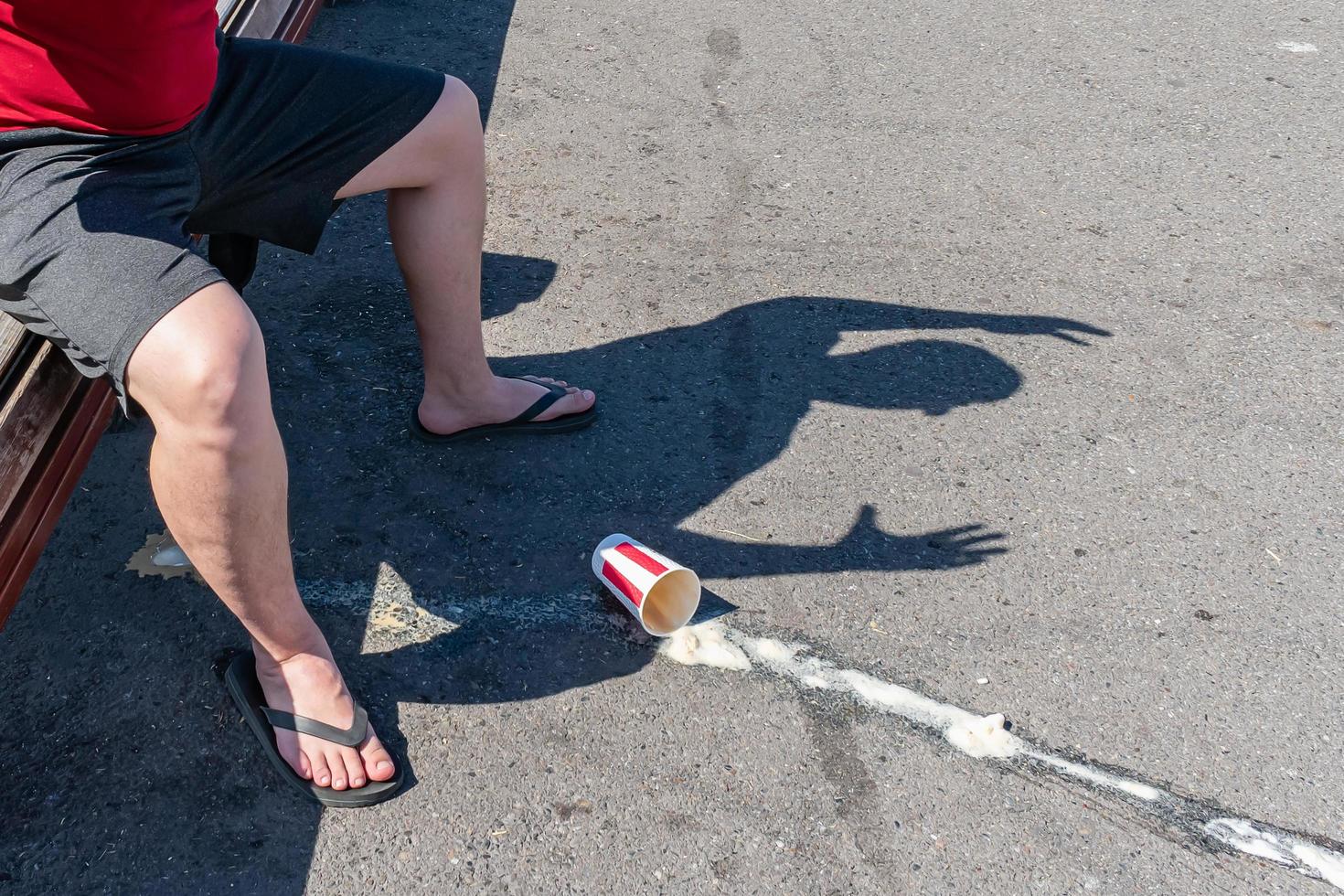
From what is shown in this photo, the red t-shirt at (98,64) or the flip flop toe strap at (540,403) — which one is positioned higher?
the red t-shirt at (98,64)

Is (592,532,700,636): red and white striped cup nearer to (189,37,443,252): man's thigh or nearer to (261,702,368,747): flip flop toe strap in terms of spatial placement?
(261,702,368,747): flip flop toe strap

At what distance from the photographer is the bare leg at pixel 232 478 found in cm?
176

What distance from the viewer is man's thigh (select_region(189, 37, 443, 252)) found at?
7.32 feet

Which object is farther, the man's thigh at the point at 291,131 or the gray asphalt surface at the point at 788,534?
the man's thigh at the point at 291,131

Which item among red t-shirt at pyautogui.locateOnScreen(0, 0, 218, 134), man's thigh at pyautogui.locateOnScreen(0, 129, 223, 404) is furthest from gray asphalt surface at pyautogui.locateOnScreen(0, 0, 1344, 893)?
red t-shirt at pyautogui.locateOnScreen(0, 0, 218, 134)

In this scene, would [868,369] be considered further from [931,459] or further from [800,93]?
[800,93]

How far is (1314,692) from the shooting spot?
7.99 feet

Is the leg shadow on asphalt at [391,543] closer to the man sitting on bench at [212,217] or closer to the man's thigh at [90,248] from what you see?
the man sitting on bench at [212,217]

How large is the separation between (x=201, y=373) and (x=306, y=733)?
0.74 meters

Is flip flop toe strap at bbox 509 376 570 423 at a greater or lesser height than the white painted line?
greater

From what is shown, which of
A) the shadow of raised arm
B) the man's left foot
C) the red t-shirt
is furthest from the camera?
the man's left foot

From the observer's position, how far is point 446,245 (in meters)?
2.61

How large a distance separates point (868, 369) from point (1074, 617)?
40.3 inches

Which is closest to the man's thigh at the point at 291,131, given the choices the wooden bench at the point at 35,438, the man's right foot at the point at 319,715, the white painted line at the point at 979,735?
the wooden bench at the point at 35,438
